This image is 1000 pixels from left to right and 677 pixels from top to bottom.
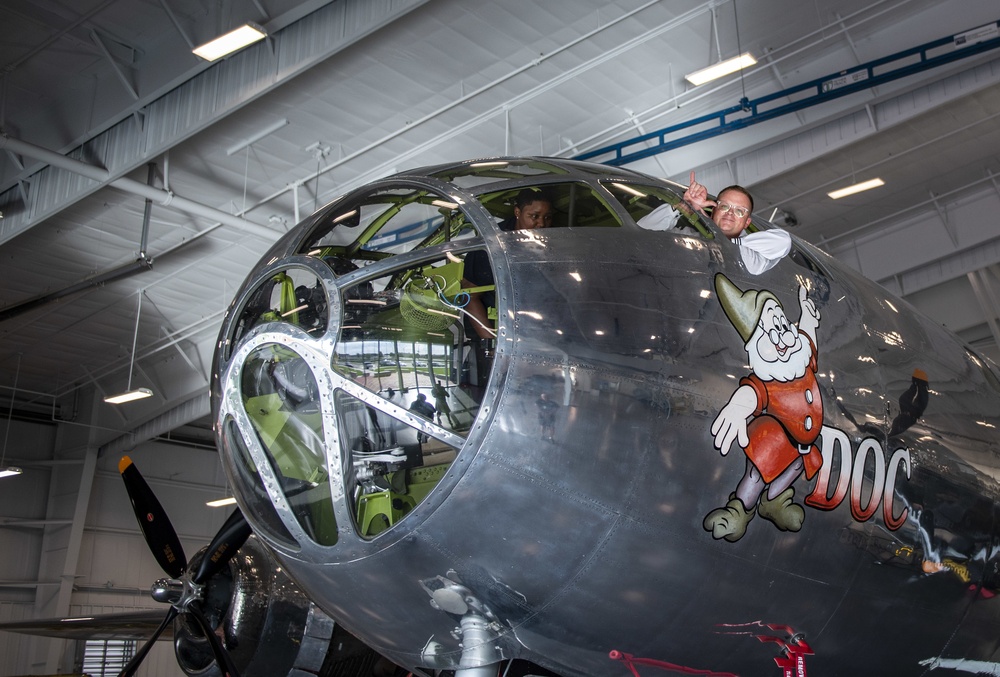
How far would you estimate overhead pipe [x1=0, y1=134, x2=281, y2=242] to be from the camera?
16.2 m

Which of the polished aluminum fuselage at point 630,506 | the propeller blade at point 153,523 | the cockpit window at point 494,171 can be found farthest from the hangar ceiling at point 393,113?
the polished aluminum fuselage at point 630,506

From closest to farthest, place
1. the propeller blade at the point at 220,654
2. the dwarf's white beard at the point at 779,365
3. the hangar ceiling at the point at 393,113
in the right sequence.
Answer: the dwarf's white beard at the point at 779,365
the propeller blade at the point at 220,654
the hangar ceiling at the point at 393,113

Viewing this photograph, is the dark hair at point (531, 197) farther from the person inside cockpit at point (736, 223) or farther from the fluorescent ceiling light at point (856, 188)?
the fluorescent ceiling light at point (856, 188)

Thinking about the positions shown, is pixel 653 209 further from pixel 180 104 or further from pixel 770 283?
pixel 180 104

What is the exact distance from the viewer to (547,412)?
390 cm

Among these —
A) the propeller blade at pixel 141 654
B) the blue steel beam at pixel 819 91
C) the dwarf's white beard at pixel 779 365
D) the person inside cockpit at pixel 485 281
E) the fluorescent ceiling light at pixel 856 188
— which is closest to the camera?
the person inside cockpit at pixel 485 281

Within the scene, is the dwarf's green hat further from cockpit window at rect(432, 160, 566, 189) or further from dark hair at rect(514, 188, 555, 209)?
cockpit window at rect(432, 160, 566, 189)

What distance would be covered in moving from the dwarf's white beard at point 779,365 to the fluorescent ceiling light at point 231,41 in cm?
1110

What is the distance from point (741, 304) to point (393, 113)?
554 inches

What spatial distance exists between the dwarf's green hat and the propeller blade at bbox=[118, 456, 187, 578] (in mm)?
6388

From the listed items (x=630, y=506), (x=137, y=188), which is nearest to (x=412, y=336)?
(x=630, y=506)

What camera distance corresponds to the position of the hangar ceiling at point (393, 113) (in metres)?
15.7

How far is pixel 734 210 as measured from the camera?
5109mm

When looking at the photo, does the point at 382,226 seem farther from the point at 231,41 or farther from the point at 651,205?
the point at 231,41
